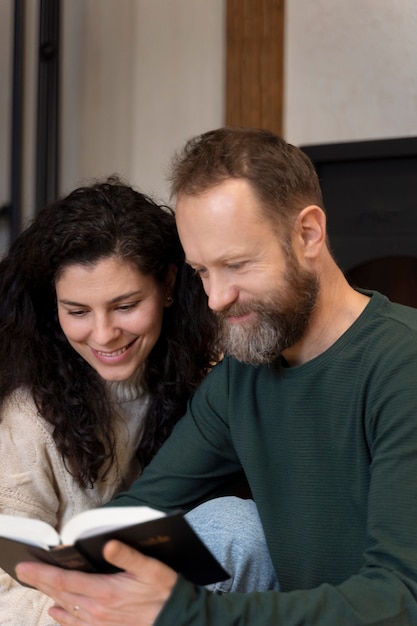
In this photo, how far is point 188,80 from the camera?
3.59 meters

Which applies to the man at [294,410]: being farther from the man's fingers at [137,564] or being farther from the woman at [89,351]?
the woman at [89,351]

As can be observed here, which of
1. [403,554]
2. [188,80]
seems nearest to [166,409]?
[403,554]

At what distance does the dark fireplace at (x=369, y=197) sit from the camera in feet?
10.3

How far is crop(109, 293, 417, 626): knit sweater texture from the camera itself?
1.16m

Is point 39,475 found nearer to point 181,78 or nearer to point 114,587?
point 114,587

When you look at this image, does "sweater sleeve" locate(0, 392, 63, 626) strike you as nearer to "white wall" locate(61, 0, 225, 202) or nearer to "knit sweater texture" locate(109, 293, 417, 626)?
"knit sweater texture" locate(109, 293, 417, 626)

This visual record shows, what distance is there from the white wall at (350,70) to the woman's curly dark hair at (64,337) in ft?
5.07

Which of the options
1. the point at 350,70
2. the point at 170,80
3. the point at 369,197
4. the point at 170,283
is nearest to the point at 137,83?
the point at 170,80

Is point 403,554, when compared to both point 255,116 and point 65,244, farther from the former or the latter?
point 255,116

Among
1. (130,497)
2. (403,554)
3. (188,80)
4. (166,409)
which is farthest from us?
(188,80)

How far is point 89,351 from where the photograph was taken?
172 centimetres

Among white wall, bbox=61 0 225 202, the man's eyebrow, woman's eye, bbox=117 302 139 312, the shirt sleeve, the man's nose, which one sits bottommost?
the shirt sleeve

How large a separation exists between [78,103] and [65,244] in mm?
2210

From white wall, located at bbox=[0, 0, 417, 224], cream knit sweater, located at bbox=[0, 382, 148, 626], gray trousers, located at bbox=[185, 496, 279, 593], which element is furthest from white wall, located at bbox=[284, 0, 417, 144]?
gray trousers, located at bbox=[185, 496, 279, 593]
